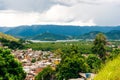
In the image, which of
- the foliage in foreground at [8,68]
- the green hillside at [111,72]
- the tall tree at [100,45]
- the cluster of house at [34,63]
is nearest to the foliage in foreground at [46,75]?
the cluster of house at [34,63]

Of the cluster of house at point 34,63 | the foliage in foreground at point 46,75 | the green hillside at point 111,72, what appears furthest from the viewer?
the cluster of house at point 34,63

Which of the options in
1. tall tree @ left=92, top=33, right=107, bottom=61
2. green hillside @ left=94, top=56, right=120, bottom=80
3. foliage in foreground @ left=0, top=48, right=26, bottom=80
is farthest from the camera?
tall tree @ left=92, top=33, right=107, bottom=61

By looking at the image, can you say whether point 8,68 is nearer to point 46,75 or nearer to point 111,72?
point 111,72

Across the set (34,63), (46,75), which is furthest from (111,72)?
(34,63)

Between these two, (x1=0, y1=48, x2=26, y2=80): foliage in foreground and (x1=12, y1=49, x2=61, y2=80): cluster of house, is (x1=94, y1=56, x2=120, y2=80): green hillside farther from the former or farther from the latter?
(x1=12, y1=49, x2=61, y2=80): cluster of house

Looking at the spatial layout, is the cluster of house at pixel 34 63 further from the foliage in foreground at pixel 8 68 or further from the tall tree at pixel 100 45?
the foliage in foreground at pixel 8 68

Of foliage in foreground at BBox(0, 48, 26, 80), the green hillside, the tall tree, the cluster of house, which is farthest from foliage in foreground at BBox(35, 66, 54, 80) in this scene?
the green hillside

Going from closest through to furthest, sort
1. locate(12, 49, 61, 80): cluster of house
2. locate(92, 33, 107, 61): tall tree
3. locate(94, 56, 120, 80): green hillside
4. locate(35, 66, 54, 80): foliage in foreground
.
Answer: locate(94, 56, 120, 80): green hillside → locate(35, 66, 54, 80): foliage in foreground → locate(92, 33, 107, 61): tall tree → locate(12, 49, 61, 80): cluster of house

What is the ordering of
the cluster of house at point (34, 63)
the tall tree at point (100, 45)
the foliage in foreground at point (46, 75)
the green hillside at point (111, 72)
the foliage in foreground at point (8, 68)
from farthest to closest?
the cluster of house at point (34, 63)
the tall tree at point (100, 45)
the foliage in foreground at point (46, 75)
the foliage in foreground at point (8, 68)
the green hillside at point (111, 72)

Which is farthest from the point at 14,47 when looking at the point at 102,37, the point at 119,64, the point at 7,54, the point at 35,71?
the point at 119,64
